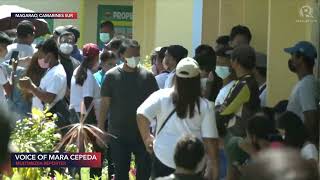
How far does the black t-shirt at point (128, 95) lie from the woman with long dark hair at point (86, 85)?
3.65 ft

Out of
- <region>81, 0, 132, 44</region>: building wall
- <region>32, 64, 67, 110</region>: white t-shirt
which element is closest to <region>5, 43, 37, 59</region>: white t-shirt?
<region>32, 64, 67, 110</region>: white t-shirt

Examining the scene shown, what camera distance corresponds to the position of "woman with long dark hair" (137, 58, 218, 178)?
6188mm

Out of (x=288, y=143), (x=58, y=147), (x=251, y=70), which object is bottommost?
(x=58, y=147)

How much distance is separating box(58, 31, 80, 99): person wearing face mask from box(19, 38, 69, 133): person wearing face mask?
57 cm

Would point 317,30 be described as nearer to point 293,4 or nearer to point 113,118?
point 293,4

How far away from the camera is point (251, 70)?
270 inches

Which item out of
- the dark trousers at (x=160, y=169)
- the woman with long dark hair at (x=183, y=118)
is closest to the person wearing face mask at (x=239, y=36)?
the woman with long dark hair at (x=183, y=118)

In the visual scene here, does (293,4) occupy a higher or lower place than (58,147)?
higher

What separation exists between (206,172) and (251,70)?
3.81ft

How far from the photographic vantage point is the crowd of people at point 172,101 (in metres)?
5.79

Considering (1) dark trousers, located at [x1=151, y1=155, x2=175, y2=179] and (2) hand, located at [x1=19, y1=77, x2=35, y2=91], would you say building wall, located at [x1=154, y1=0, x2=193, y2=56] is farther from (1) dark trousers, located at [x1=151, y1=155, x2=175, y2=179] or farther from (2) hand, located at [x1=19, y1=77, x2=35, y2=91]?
(1) dark trousers, located at [x1=151, y1=155, x2=175, y2=179]

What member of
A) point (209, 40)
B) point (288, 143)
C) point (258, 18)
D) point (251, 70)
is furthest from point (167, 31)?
point (288, 143)

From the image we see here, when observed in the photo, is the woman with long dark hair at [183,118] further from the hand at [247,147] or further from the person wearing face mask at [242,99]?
the person wearing face mask at [242,99]

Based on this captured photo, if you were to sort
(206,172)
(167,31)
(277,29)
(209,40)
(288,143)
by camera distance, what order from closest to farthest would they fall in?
(288,143) < (206,172) < (277,29) < (209,40) < (167,31)
